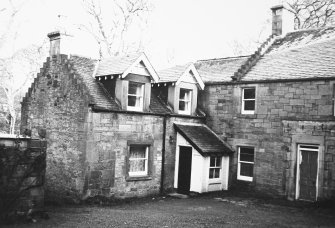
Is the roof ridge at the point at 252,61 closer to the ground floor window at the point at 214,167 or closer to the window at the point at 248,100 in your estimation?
the window at the point at 248,100

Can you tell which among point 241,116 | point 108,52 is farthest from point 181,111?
point 108,52

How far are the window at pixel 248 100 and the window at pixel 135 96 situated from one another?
582cm

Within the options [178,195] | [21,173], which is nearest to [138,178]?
[178,195]

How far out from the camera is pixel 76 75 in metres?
16.1

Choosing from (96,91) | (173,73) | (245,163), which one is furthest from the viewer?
(173,73)

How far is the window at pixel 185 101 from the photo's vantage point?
20.0m

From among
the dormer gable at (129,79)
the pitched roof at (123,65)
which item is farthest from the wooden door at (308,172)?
the pitched roof at (123,65)

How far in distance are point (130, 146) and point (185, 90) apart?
5257 mm

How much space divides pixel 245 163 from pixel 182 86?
18.0 ft

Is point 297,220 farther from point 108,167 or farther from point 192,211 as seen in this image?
point 108,167

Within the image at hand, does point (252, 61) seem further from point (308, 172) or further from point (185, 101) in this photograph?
point (308, 172)

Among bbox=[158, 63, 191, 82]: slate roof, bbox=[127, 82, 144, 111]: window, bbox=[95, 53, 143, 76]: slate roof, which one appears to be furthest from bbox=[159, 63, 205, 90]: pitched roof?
bbox=[95, 53, 143, 76]: slate roof

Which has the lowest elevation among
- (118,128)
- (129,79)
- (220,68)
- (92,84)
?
(118,128)

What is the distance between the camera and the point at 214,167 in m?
18.4
